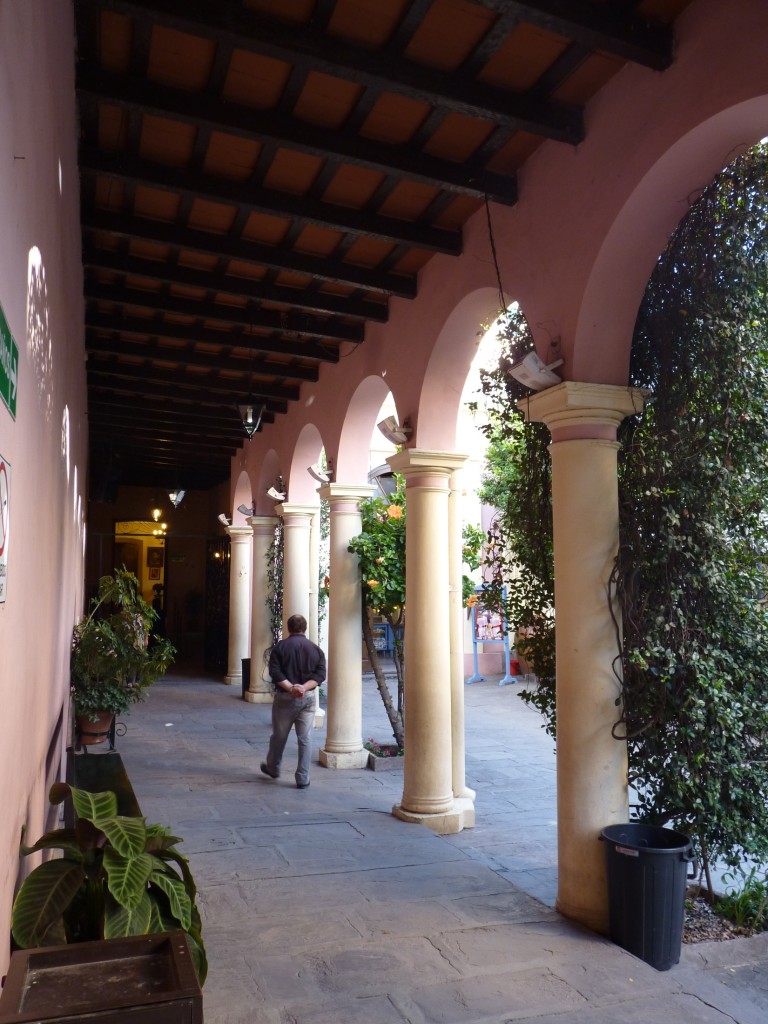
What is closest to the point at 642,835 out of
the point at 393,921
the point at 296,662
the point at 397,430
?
the point at 393,921

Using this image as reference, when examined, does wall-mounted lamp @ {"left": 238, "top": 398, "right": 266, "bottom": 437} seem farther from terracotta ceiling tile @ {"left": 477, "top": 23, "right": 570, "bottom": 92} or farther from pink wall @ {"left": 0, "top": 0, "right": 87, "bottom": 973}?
terracotta ceiling tile @ {"left": 477, "top": 23, "right": 570, "bottom": 92}

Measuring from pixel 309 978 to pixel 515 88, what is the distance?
15.7 feet

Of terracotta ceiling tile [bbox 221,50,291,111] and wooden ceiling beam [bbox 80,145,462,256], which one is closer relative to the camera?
terracotta ceiling tile [bbox 221,50,291,111]

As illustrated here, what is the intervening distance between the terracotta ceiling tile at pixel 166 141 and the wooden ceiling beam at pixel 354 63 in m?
→ 1.09

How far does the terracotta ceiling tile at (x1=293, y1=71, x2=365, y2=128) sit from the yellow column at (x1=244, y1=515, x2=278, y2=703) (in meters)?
9.19

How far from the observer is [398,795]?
785 cm

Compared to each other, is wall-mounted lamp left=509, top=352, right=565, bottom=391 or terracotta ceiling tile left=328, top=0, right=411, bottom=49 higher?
terracotta ceiling tile left=328, top=0, right=411, bottom=49

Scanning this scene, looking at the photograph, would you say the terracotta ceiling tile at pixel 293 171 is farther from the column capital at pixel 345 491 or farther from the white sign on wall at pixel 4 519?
the white sign on wall at pixel 4 519

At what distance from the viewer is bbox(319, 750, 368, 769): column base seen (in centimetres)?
904

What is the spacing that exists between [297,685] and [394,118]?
5095mm

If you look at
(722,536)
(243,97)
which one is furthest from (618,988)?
(243,97)

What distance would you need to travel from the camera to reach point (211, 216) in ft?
21.4

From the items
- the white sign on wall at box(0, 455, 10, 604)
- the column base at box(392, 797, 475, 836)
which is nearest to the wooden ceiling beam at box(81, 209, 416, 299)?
the column base at box(392, 797, 475, 836)

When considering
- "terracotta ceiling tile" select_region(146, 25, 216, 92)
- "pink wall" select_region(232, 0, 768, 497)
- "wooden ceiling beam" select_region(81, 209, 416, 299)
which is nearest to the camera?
"pink wall" select_region(232, 0, 768, 497)
